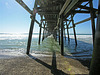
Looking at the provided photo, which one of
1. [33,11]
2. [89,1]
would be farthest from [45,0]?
[89,1]

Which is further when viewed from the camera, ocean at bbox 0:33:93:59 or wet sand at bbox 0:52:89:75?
ocean at bbox 0:33:93:59


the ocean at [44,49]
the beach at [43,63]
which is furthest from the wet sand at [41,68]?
the ocean at [44,49]

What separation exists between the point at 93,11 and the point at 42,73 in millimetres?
3641

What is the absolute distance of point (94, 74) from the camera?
0.76 meters

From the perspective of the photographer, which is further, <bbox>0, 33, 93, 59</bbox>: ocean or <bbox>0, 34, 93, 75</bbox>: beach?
<bbox>0, 33, 93, 59</bbox>: ocean

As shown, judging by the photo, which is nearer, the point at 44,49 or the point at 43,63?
the point at 43,63

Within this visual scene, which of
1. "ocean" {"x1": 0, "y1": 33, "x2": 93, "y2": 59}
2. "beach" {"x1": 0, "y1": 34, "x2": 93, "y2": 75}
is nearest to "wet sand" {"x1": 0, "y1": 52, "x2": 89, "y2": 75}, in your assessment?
"beach" {"x1": 0, "y1": 34, "x2": 93, "y2": 75}

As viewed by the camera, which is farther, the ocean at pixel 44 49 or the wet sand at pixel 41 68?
the ocean at pixel 44 49

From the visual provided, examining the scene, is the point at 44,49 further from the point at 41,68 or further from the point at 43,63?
the point at 41,68

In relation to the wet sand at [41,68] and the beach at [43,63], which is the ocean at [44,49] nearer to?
the beach at [43,63]

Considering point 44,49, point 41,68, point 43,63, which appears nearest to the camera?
point 41,68

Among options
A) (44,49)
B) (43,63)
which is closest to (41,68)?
(43,63)

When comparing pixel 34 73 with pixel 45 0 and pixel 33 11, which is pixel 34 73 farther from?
pixel 45 0

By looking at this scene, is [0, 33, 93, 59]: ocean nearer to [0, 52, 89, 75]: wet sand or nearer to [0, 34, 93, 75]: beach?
[0, 34, 93, 75]: beach
